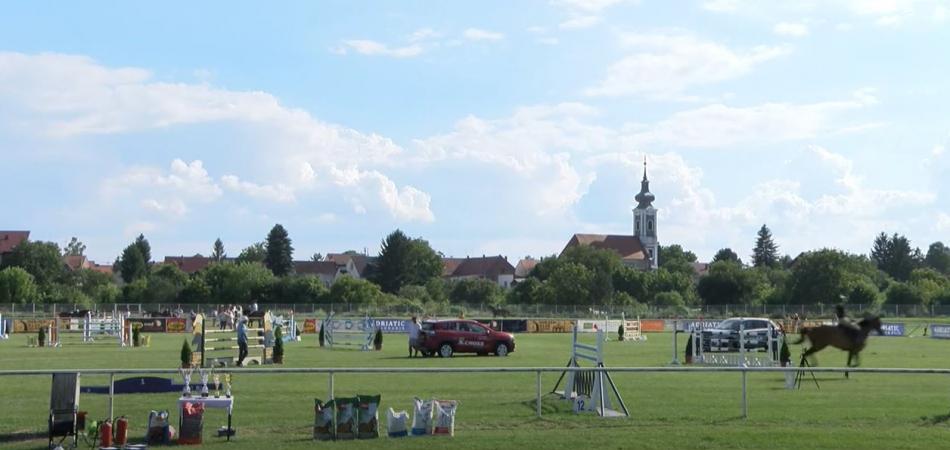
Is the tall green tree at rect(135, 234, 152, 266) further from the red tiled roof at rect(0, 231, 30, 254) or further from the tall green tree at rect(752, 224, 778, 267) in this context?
the tall green tree at rect(752, 224, 778, 267)

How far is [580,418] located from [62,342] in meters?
36.9

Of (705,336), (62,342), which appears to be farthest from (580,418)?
(62,342)

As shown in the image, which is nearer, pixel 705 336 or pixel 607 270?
pixel 705 336

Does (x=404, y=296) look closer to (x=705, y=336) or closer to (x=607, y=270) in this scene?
(x=607, y=270)

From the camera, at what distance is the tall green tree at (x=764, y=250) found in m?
177

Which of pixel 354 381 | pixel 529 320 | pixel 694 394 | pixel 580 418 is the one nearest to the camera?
pixel 580 418

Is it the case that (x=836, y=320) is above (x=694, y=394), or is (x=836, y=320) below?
above

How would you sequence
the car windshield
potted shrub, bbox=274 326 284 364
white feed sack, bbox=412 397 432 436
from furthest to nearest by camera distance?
the car windshield < potted shrub, bbox=274 326 284 364 < white feed sack, bbox=412 397 432 436

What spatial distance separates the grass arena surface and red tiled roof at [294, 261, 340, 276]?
149 m

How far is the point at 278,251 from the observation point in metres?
154

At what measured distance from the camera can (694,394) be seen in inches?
931

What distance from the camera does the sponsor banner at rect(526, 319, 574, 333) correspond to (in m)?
70.2

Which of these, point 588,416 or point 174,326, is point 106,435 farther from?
point 174,326

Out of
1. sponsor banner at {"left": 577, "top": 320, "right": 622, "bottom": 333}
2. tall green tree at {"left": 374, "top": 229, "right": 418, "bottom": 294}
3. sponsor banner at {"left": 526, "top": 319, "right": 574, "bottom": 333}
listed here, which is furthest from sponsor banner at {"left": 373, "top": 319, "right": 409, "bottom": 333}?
tall green tree at {"left": 374, "top": 229, "right": 418, "bottom": 294}
